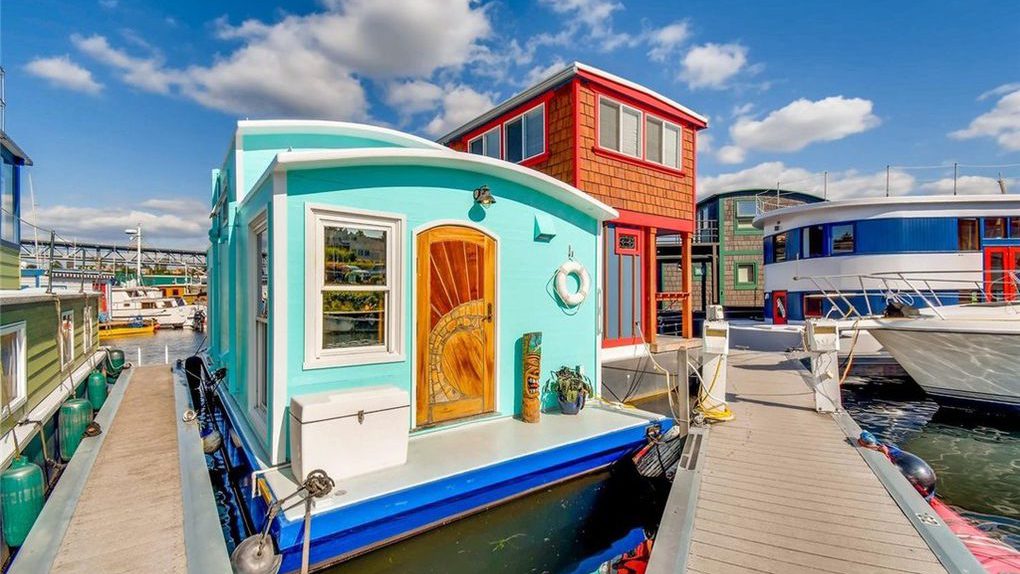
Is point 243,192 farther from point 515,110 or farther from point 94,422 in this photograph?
point 515,110

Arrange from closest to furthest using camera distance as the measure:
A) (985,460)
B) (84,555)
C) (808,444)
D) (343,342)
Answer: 1. (84,555)
2. (343,342)
3. (808,444)
4. (985,460)

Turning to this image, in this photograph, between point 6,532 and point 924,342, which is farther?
point 924,342

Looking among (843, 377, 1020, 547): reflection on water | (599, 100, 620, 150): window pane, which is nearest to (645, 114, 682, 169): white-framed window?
(599, 100, 620, 150): window pane

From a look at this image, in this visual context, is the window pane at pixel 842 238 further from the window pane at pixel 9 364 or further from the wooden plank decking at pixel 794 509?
the window pane at pixel 9 364

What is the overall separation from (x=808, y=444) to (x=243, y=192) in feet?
23.2

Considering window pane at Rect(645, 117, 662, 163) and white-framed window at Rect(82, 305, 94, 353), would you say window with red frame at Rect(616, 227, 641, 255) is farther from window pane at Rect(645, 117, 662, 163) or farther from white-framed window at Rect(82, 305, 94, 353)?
white-framed window at Rect(82, 305, 94, 353)

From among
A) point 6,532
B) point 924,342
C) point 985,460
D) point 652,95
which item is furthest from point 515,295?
point 924,342

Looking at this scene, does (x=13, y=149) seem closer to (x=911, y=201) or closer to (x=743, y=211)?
(x=911, y=201)

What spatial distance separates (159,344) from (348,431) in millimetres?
23508

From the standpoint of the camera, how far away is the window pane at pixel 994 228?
1279cm

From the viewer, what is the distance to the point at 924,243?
42.5ft

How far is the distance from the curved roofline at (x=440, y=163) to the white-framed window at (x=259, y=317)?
57cm

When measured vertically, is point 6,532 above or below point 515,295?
below

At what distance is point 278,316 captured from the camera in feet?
12.6
